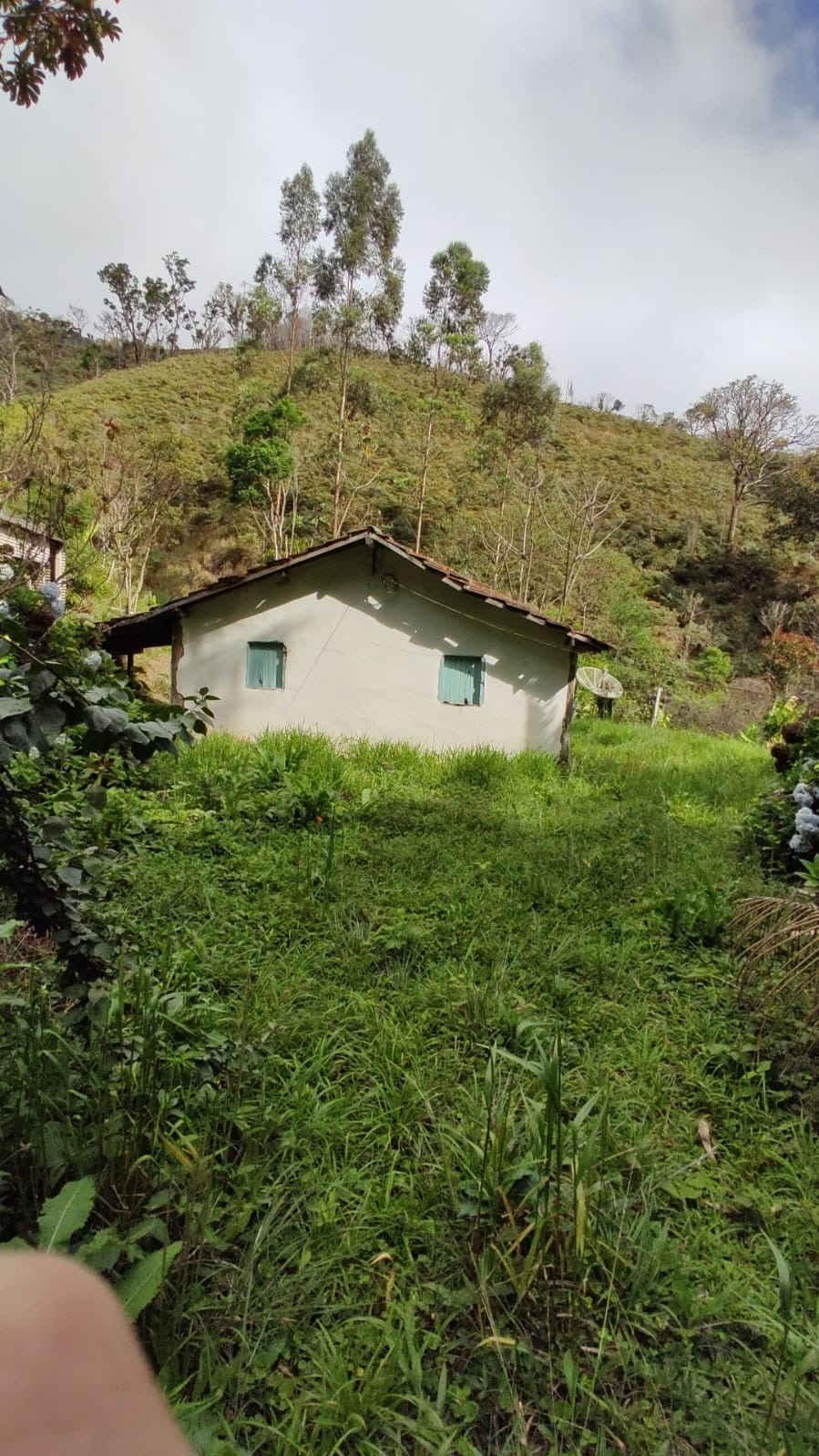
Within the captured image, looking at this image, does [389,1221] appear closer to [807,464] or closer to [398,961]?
[398,961]

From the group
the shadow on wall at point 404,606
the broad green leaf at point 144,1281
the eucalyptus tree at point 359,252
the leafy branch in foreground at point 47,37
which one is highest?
the eucalyptus tree at point 359,252

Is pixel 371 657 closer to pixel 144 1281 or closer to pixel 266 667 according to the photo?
pixel 266 667

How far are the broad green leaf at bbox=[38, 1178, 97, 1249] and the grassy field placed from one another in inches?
14.5

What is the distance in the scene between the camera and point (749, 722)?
51.6ft

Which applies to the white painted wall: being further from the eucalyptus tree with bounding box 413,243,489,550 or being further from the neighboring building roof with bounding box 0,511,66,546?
the eucalyptus tree with bounding box 413,243,489,550

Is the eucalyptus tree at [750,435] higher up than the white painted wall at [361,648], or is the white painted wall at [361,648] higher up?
the eucalyptus tree at [750,435]

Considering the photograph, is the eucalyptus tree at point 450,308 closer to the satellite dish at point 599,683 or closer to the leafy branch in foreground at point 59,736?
the satellite dish at point 599,683

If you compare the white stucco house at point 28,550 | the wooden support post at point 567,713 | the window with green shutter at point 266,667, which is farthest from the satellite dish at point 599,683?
the white stucco house at point 28,550

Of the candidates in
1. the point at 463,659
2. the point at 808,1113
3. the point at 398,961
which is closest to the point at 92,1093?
the point at 398,961

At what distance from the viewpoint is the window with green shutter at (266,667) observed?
9383 millimetres

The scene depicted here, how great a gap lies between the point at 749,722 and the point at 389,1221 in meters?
16.2

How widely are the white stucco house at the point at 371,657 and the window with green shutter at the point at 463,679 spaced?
2cm

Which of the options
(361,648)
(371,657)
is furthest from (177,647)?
(371,657)

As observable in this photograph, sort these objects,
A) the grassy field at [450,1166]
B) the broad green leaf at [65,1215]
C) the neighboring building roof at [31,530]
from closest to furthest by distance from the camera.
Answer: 1. the broad green leaf at [65,1215]
2. the grassy field at [450,1166]
3. the neighboring building roof at [31,530]
